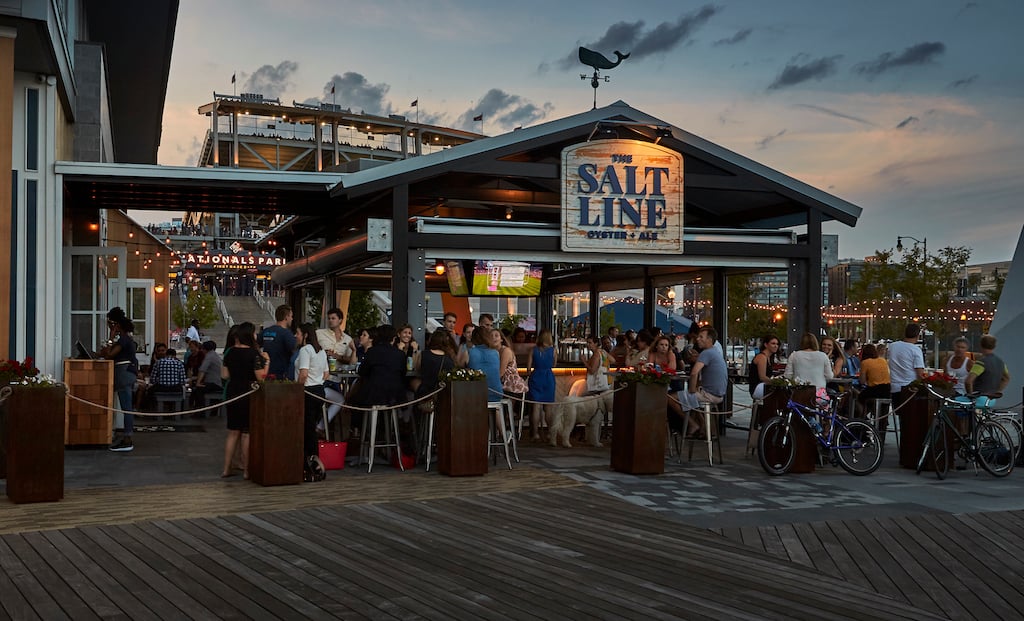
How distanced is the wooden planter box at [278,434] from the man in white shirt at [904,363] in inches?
284

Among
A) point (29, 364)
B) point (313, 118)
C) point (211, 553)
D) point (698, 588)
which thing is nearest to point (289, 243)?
point (29, 364)

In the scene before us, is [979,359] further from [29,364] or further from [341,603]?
[29,364]

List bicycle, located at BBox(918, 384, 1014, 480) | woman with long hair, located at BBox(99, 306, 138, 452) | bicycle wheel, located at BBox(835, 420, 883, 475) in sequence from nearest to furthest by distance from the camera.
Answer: bicycle wheel, located at BBox(835, 420, 883, 475)
bicycle, located at BBox(918, 384, 1014, 480)
woman with long hair, located at BBox(99, 306, 138, 452)

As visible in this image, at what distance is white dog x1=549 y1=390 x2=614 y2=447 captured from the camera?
12211mm

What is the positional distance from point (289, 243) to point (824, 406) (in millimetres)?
13987

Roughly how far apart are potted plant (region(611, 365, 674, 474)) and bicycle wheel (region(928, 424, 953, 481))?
8.92ft

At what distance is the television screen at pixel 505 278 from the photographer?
17.6m

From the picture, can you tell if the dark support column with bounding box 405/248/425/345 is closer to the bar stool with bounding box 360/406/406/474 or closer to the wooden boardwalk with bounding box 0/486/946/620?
the bar stool with bounding box 360/406/406/474

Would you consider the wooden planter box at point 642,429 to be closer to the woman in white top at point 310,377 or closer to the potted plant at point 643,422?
the potted plant at point 643,422

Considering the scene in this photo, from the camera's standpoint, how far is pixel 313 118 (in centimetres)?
7206

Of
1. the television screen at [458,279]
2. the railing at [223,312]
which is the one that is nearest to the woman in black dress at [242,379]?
the television screen at [458,279]

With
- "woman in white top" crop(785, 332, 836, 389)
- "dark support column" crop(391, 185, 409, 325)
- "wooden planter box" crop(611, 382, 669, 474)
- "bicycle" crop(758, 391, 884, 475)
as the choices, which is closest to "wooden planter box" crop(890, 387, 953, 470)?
"bicycle" crop(758, 391, 884, 475)

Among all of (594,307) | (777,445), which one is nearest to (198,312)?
(594,307)

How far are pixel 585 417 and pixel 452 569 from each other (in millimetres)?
6681
